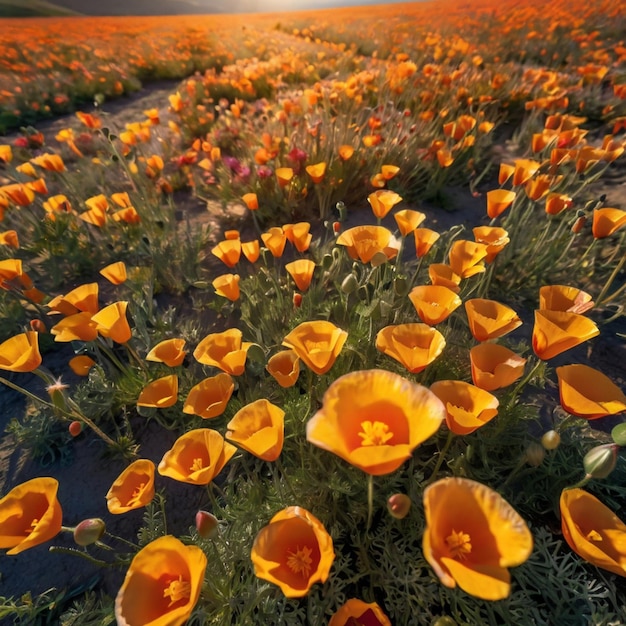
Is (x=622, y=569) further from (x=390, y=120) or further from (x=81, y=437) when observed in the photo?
(x=390, y=120)

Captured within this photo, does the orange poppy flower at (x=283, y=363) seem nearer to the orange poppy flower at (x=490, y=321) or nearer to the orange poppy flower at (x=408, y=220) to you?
the orange poppy flower at (x=490, y=321)

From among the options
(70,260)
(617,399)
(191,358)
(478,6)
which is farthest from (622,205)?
(478,6)

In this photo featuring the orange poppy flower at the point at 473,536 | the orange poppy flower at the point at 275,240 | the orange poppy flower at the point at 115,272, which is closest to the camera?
the orange poppy flower at the point at 473,536

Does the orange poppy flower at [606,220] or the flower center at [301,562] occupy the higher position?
the orange poppy flower at [606,220]

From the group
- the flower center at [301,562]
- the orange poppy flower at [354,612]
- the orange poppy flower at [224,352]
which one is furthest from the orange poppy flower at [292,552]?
the orange poppy flower at [224,352]

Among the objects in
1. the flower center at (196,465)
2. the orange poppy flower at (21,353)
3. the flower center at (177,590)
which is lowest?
the flower center at (177,590)

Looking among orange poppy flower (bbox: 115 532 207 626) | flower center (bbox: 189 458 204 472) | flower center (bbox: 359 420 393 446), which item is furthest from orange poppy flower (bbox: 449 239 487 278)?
orange poppy flower (bbox: 115 532 207 626)

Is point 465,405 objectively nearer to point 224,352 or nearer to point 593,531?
point 593,531
